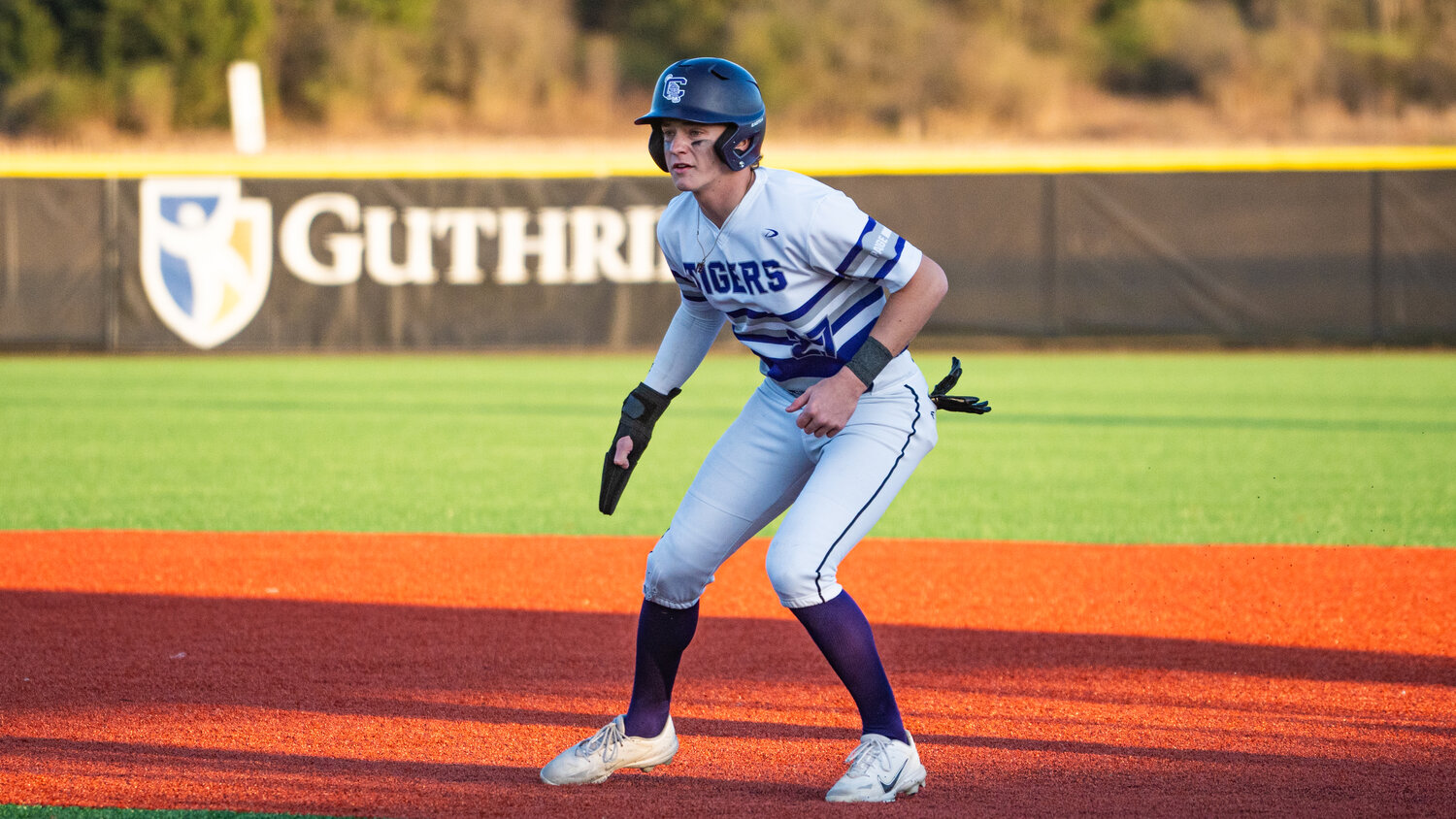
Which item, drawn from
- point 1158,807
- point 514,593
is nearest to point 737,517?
point 1158,807

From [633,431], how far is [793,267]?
0.71 metres

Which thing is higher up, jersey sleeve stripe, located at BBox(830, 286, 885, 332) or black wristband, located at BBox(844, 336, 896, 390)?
jersey sleeve stripe, located at BBox(830, 286, 885, 332)

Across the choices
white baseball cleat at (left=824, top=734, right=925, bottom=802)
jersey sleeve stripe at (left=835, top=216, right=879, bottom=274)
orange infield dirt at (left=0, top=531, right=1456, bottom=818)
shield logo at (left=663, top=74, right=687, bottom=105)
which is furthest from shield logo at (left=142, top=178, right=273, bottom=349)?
white baseball cleat at (left=824, top=734, right=925, bottom=802)

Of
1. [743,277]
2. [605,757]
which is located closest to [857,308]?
[743,277]

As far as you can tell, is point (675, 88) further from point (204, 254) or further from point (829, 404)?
point (204, 254)

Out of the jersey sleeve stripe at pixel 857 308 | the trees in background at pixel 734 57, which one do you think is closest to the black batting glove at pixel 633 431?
the jersey sleeve stripe at pixel 857 308

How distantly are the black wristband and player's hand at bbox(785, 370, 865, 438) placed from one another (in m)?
0.02

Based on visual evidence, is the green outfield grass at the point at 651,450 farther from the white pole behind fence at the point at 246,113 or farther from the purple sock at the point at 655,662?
the white pole behind fence at the point at 246,113

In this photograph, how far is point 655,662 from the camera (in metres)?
4.11

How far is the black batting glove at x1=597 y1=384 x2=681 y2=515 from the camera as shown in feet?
13.9

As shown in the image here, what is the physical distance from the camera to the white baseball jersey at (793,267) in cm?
382

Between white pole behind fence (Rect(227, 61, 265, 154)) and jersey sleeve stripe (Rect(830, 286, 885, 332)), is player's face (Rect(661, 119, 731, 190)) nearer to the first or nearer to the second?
jersey sleeve stripe (Rect(830, 286, 885, 332))

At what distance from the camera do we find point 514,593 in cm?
664

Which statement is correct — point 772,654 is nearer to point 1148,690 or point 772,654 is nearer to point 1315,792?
point 1148,690
